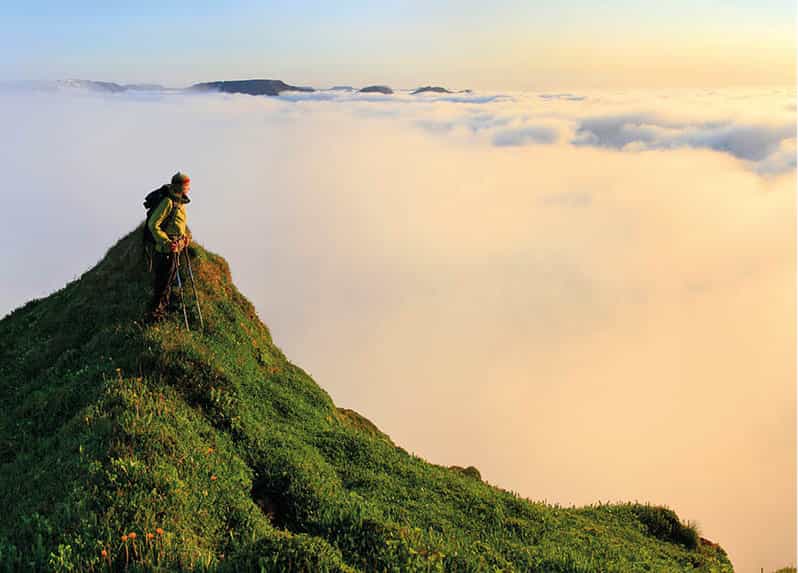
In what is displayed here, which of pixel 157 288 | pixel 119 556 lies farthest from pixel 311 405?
pixel 119 556

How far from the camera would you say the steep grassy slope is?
853 centimetres

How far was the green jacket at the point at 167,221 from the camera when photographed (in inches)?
628

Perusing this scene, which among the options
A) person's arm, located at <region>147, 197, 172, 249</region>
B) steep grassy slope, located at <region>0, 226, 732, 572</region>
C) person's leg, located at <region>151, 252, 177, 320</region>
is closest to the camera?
steep grassy slope, located at <region>0, 226, 732, 572</region>

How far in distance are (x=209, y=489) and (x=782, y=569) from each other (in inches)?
746

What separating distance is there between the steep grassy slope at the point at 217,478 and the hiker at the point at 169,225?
1.90m

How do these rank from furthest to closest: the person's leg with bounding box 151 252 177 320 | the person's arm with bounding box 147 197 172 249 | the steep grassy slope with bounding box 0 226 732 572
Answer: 1. the person's leg with bounding box 151 252 177 320
2. the person's arm with bounding box 147 197 172 249
3. the steep grassy slope with bounding box 0 226 732 572

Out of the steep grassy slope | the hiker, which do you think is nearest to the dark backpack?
the hiker

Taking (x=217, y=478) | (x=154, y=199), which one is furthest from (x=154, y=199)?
(x=217, y=478)

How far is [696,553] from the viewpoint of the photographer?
17.9m

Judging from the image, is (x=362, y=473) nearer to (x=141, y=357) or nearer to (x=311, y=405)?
(x=311, y=405)

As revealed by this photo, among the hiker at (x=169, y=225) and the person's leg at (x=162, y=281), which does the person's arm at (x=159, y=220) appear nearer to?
the hiker at (x=169, y=225)

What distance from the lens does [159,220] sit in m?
16.0

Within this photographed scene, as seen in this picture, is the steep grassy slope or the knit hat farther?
the knit hat

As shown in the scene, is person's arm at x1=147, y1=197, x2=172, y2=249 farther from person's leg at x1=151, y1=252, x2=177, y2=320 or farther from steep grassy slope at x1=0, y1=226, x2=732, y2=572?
steep grassy slope at x1=0, y1=226, x2=732, y2=572
